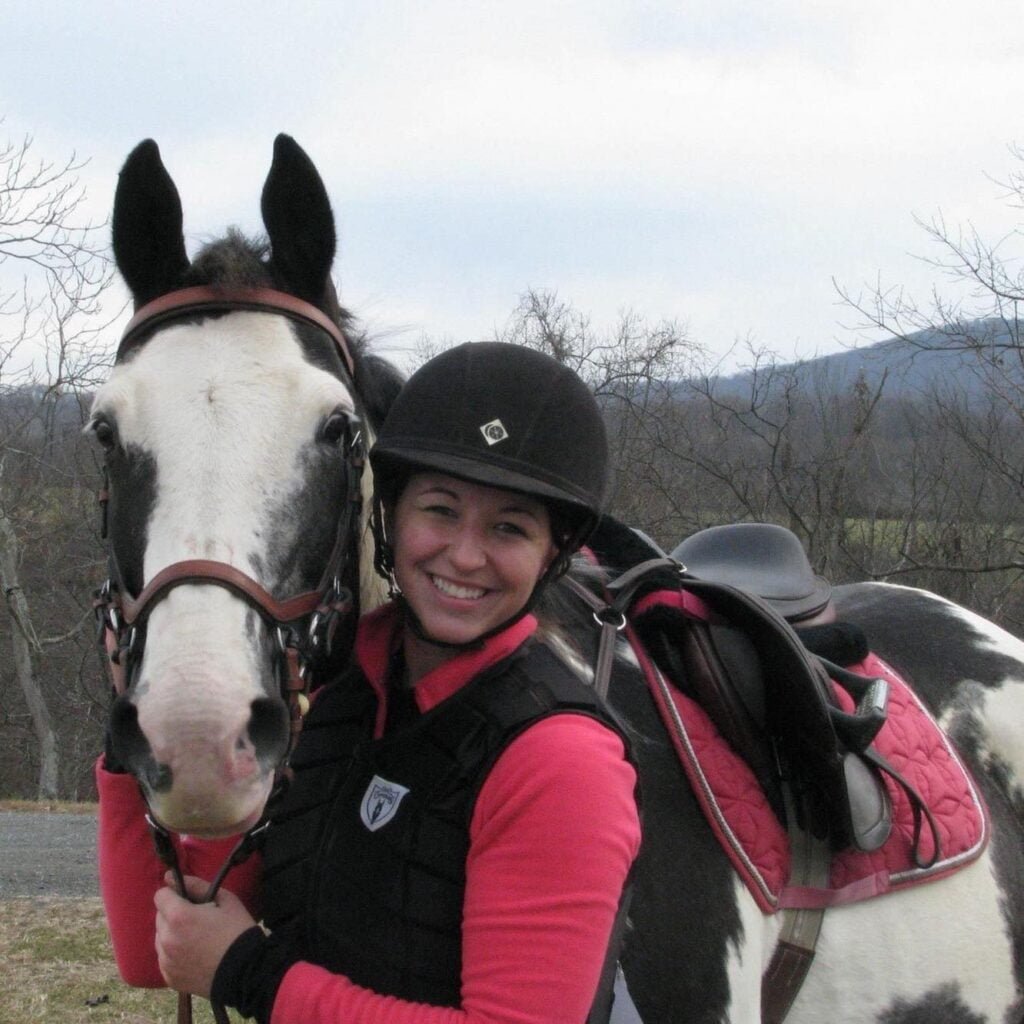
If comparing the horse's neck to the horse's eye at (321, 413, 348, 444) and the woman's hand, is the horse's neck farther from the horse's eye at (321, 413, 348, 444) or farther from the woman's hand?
the woman's hand

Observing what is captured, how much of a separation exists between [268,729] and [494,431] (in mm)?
578

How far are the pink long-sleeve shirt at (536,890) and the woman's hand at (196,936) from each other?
140 millimetres

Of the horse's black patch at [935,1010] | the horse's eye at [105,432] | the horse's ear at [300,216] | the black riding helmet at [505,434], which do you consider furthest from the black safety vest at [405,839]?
the horse's black patch at [935,1010]

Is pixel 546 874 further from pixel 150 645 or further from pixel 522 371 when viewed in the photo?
pixel 522 371

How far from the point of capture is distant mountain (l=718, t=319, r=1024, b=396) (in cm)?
999

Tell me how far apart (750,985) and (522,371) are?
4.20ft

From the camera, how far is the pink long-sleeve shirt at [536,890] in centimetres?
140

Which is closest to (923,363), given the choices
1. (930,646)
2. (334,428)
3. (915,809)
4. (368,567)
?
(930,646)

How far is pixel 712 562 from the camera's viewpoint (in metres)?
3.18

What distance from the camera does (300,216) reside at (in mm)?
2158

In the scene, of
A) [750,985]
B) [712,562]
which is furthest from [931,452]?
[750,985]

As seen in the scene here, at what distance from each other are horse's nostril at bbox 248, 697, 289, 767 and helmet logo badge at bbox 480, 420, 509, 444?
1.71ft

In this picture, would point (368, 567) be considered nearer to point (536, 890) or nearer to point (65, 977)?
point (536, 890)

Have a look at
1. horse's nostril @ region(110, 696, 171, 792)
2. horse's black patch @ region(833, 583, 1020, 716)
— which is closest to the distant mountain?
horse's black patch @ region(833, 583, 1020, 716)
